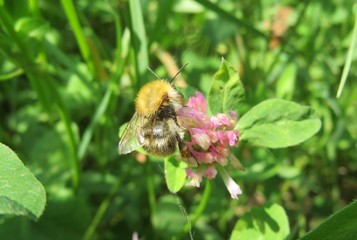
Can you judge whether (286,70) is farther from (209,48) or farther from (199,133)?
(199,133)

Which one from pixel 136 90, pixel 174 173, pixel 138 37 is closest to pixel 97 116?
pixel 136 90

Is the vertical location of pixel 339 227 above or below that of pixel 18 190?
below

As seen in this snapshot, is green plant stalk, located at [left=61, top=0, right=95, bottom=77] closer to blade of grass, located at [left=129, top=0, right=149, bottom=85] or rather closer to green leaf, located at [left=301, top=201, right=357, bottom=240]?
blade of grass, located at [left=129, top=0, right=149, bottom=85]

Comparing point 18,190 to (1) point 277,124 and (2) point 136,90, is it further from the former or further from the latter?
(2) point 136,90

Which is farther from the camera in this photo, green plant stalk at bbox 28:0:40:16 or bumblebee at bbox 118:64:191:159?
green plant stalk at bbox 28:0:40:16

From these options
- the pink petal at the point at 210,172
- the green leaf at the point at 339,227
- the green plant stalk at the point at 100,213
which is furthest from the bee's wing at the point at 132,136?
the green plant stalk at the point at 100,213

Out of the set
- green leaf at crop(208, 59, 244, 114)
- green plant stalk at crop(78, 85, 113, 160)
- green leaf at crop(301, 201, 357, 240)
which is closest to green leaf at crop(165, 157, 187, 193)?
green leaf at crop(208, 59, 244, 114)

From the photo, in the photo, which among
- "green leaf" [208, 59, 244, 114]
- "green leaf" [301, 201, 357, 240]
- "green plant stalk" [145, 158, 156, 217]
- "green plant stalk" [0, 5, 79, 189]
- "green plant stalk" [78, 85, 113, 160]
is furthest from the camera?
"green plant stalk" [145, 158, 156, 217]
